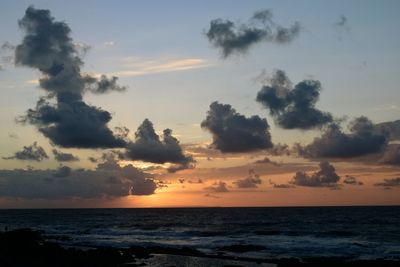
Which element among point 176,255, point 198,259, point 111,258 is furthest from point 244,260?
point 111,258

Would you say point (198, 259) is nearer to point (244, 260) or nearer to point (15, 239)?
point (244, 260)

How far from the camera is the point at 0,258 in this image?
1558 inches

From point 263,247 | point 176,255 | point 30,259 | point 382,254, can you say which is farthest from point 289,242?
point 30,259

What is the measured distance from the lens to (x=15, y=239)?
56.9 meters

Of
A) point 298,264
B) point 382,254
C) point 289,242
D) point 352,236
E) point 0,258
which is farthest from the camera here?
point 352,236

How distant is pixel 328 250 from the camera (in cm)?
5766

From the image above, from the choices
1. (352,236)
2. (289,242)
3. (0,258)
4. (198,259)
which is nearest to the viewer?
(0,258)

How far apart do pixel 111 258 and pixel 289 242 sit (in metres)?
29.8

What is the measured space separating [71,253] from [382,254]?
30907 millimetres

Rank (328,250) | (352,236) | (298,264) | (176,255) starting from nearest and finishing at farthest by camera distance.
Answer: (298,264)
(176,255)
(328,250)
(352,236)

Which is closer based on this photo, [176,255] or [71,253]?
[71,253]

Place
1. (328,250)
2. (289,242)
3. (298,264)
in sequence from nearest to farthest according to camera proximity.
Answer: (298,264) < (328,250) < (289,242)

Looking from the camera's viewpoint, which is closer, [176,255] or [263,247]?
[176,255]

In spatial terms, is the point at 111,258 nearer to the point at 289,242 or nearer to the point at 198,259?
the point at 198,259
